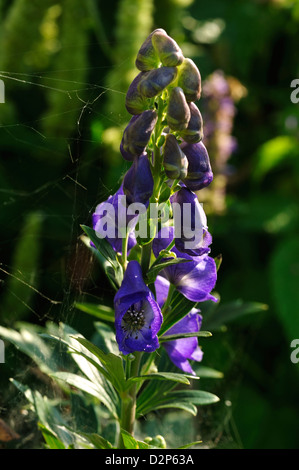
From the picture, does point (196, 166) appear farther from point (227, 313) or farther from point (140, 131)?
point (227, 313)

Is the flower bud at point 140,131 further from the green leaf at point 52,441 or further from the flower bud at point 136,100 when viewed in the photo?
the green leaf at point 52,441

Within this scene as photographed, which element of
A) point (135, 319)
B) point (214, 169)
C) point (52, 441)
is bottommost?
point (52, 441)

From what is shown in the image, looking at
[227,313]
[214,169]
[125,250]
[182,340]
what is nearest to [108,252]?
[125,250]

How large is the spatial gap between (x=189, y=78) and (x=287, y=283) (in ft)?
3.49

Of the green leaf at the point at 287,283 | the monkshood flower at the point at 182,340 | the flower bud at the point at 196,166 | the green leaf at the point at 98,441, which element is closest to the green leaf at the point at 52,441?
the green leaf at the point at 98,441

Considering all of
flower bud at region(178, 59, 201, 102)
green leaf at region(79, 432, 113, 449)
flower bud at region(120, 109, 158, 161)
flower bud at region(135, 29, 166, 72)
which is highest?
flower bud at region(135, 29, 166, 72)

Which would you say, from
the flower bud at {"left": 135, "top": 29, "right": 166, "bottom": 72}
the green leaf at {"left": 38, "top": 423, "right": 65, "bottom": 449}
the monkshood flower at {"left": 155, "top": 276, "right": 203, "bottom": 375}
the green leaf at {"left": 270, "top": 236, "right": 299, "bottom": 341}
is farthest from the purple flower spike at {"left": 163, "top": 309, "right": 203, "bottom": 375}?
the green leaf at {"left": 270, "top": 236, "right": 299, "bottom": 341}

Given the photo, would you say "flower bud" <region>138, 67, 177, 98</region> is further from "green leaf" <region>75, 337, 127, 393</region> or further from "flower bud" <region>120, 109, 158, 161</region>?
"green leaf" <region>75, 337, 127, 393</region>

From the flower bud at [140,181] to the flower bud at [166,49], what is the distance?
7 centimetres

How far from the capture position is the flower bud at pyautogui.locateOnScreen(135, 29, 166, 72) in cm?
45

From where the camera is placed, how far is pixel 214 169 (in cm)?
146

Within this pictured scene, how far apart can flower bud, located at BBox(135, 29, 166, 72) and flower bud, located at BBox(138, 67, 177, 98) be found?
14 millimetres

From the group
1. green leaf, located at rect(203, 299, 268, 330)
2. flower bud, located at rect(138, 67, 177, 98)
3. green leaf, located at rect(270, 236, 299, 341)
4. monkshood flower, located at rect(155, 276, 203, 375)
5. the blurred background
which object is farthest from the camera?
green leaf, located at rect(270, 236, 299, 341)

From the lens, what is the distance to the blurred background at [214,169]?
0.88 m
